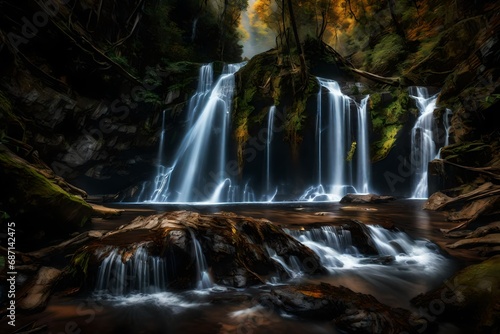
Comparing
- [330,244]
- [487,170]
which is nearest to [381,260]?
[330,244]

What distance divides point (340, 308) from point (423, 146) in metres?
12.7

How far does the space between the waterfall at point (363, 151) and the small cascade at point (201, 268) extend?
1176cm

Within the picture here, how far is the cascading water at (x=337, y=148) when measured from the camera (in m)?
14.0

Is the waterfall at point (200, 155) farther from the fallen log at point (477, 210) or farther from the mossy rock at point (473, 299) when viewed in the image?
the mossy rock at point (473, 299)

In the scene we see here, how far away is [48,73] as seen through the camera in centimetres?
1107

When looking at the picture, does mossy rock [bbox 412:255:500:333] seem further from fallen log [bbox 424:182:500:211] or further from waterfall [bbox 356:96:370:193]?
waterfall [bbox 356:96:370:193]

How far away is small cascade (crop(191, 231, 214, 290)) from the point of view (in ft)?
12.5

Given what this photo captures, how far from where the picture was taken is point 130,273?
3.70m

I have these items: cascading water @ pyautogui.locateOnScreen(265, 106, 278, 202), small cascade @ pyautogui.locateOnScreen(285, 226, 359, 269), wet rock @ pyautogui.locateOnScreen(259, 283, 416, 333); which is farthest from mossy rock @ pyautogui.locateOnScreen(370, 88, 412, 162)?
wet rock @ pyautogui.locateOnScreen(259, 283, 416, 333)

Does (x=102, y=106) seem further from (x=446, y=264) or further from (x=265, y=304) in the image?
(x=446, y=264)

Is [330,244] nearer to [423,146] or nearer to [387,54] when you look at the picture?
[423,146]

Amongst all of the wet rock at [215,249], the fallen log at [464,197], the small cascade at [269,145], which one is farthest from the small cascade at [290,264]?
the small cascade at [269,145]

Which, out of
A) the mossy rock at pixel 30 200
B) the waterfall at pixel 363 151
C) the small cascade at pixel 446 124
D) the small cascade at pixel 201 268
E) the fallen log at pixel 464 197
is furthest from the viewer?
the waterfall at pixel 363 151

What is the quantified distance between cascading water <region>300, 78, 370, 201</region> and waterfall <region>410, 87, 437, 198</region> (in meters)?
2.19
